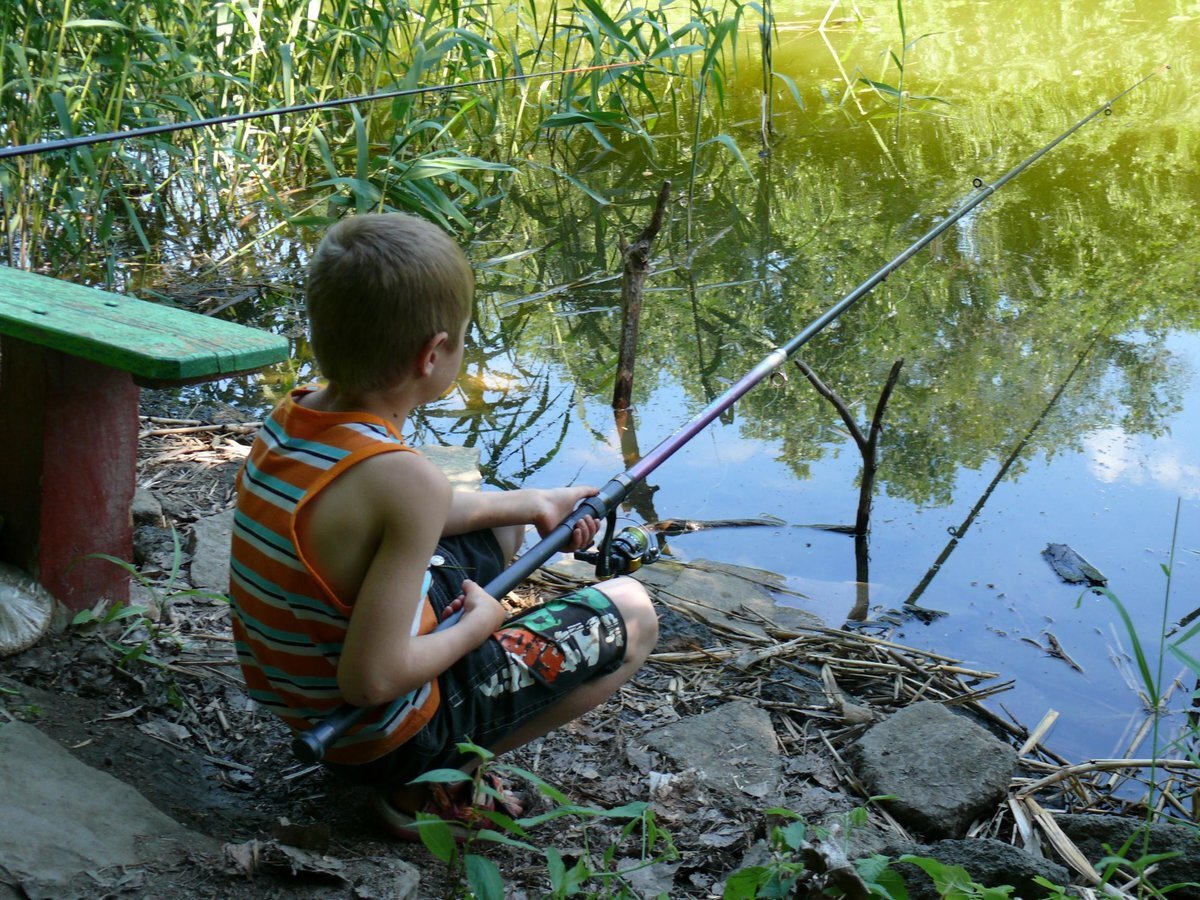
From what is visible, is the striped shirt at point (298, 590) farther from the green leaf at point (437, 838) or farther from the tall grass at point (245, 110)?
the tall grass at point (245, 110)

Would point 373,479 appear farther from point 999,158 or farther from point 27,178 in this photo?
point 999,158

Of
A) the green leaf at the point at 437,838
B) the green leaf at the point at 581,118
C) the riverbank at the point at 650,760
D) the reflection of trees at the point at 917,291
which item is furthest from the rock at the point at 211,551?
the green leaf at the point at 581,118

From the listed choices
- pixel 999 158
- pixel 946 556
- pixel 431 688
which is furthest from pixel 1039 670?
pixel 999 158

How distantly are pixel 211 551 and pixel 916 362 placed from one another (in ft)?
7.09

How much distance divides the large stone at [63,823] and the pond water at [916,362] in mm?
1576

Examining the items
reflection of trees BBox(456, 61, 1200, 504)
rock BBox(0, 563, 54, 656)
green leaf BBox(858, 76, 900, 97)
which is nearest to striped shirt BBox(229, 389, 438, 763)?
rock BBox(0, 563, 54, 656)

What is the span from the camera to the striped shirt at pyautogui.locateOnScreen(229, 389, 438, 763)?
1.40 m

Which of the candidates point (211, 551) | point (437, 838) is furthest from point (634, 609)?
point (211, 551)

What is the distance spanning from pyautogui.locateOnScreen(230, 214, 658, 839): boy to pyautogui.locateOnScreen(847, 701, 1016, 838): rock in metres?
0.64

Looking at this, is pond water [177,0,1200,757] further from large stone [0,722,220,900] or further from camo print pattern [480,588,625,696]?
large stone [0,722,220,900]

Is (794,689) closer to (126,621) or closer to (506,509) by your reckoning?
(506,509)

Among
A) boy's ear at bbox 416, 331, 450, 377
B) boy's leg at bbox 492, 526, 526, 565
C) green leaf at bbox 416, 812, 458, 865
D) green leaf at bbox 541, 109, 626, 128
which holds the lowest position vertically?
green leaf at bbox 416, 812, 458, 865

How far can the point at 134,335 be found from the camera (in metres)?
1.72

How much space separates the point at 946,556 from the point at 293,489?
6.19 feet
